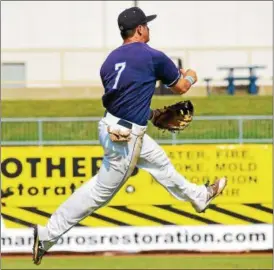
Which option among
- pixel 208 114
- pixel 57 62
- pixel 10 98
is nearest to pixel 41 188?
pixel 208 114

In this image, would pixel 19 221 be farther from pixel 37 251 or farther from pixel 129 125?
pixel 129 125

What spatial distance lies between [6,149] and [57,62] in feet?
58.1

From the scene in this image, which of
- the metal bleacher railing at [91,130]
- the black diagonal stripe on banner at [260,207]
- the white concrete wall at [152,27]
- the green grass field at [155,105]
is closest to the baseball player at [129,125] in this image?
the black diagonal stripe on banner at [260,207]

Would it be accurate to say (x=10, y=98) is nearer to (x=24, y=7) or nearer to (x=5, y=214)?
(x=24, y=7)

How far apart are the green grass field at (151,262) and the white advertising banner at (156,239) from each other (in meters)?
0.17

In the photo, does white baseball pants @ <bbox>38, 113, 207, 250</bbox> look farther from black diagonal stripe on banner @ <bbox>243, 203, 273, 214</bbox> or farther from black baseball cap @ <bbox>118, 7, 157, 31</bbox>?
black diagonal stripe on banner @ <bbox>243, 203, 273, 214</bbox>

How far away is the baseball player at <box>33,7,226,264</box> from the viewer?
26.8 feet

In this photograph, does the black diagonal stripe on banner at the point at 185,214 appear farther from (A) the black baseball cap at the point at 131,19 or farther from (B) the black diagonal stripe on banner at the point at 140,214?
(A) the black baseball cap at the point at 131,19

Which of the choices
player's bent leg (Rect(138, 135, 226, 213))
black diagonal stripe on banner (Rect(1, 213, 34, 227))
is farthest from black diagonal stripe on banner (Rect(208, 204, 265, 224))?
player's bent leg (Rect(138, 135, 226, 213))

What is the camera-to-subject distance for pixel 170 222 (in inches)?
556

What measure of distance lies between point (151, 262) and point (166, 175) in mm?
5007

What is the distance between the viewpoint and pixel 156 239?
14.1 meters

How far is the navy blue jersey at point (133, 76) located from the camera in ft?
26.8

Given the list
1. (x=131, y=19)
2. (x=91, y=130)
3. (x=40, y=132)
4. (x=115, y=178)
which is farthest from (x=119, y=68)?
(x=91, y=130)
